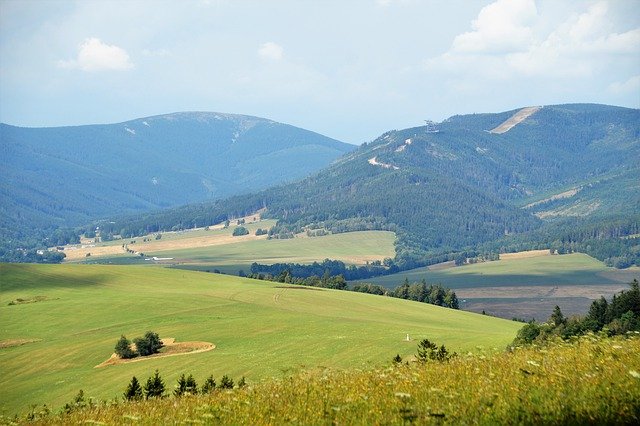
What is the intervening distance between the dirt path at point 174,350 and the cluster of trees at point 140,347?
720 millimetres

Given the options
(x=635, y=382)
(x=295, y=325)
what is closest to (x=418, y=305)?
(x=295, y=325)

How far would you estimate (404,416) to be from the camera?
43.2 ft

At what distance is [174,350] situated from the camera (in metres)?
77.9

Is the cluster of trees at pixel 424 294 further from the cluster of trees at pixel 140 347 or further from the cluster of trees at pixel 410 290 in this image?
the cluster of trees at pixel 140 347

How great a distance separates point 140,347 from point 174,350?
3.12m

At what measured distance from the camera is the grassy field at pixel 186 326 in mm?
64438

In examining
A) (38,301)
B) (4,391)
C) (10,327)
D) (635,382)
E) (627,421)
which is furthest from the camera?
(38,301)

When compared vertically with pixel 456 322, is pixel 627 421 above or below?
above

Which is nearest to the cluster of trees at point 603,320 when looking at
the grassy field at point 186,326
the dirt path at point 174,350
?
the grassy field at point 186,326

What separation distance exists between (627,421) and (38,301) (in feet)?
367

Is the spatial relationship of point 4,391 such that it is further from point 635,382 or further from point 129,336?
point 635,382

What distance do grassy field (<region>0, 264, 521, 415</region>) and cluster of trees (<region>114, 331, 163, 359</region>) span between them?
1.91 metres

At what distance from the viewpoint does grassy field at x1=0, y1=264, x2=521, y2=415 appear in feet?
211

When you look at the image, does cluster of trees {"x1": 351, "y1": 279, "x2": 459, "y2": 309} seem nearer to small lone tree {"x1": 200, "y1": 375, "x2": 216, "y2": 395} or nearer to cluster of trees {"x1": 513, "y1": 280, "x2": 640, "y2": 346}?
cluster of trees {"x1": 513, "y1": 280, "x2": 640, "y2": 346}
